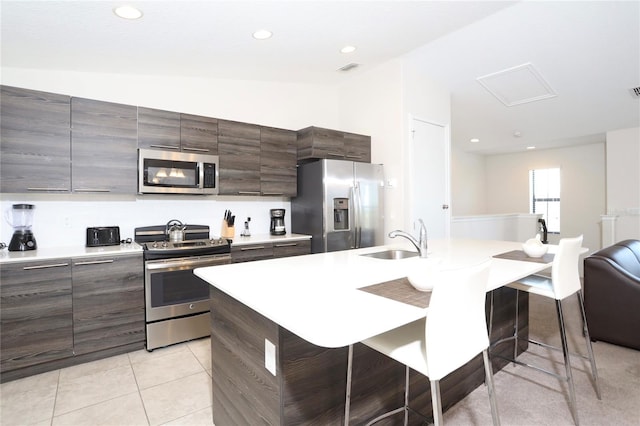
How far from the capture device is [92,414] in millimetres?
2002

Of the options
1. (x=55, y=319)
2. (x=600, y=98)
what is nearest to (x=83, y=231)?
(x=55, y=319)

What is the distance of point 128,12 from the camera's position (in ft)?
7.14

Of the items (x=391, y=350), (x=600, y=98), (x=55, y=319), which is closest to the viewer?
(x=391, y=350)

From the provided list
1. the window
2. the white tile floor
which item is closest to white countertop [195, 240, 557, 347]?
the white tile floor

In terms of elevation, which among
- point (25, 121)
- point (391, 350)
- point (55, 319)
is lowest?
point (55, 319)

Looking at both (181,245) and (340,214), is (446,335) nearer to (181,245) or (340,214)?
(181,245)

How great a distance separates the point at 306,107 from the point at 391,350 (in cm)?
381

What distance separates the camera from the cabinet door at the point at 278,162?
377cm

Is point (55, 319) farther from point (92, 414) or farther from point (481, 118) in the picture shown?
point (481, 118)

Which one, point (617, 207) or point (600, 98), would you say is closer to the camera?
point (600, 98)

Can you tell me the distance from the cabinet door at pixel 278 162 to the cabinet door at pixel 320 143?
0.12m

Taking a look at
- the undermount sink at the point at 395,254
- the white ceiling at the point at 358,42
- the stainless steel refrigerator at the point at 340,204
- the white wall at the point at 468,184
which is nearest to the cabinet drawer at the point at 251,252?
the stainless steel refrigerator at the point at 340,204

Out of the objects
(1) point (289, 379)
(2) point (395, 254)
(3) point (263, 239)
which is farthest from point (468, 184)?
(1) point (289, 379)

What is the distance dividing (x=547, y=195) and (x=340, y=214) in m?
5.88
